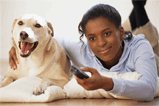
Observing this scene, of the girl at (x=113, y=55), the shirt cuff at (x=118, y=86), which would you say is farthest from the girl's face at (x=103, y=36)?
the shirt cuff at (x=118, y=86)

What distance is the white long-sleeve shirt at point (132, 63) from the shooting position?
116cm

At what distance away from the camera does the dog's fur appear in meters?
1.54

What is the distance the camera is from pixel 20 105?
122 centimetres

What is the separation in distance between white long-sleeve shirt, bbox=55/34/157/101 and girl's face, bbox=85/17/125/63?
15cm

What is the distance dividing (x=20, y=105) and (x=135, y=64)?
2.60 ft

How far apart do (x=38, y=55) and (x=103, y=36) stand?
0.55 m

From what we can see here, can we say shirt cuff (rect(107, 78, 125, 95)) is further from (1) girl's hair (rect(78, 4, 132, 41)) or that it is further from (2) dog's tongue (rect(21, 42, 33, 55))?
(2) dog's tongue (rect(21, 42, 33, 55))

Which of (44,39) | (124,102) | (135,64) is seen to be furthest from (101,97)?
(44,39)

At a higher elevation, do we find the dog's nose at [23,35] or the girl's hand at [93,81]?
the dog's nose at [23,35]

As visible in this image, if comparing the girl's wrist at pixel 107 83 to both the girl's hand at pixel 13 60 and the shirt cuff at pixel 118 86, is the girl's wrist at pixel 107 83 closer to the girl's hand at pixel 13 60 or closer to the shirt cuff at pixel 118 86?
the shirt cuff at pixel 118 86

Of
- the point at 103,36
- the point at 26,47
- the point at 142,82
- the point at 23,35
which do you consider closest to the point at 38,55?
the point at 26,47

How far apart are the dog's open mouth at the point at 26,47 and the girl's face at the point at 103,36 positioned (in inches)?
17.1

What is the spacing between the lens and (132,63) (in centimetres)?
149

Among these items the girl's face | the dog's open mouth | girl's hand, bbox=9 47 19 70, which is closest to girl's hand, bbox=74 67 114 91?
the girl's face
